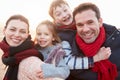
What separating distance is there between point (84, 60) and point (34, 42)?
2.95 ft

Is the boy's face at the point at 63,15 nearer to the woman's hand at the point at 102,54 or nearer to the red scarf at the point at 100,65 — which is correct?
the red scarf at the point at 100,65

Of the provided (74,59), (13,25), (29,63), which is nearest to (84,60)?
(74,59)

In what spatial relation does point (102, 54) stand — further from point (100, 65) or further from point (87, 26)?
point (87, 26)

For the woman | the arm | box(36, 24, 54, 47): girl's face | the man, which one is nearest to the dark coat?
the man

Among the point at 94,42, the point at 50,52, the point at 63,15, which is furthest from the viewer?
the point at 63,15

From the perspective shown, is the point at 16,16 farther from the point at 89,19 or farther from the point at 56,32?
the point at 89,19

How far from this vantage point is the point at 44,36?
4.73 m

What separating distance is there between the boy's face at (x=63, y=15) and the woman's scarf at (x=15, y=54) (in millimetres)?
951

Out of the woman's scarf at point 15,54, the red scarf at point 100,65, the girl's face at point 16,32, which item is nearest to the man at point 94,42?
the red scarf at point 100,65

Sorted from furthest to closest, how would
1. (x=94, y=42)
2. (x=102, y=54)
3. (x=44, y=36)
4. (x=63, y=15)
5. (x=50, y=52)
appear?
(x=63, y=15)
(x=44, y=36)
(x=50, y=52)
(x=94, y=42)
(x=102, y=54)

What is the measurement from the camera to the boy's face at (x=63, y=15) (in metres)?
5.18

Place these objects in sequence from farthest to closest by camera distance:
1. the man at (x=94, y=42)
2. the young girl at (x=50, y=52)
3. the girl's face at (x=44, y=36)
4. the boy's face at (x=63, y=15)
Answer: the boy's face at (x=63, y=15), the girl's face at (x=44, y=36), the man at (x=94, y=42), the young girl at (x=50, y=52)

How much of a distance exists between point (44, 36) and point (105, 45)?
3.05 feet

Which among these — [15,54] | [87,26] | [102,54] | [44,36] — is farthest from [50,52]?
[102,54]
